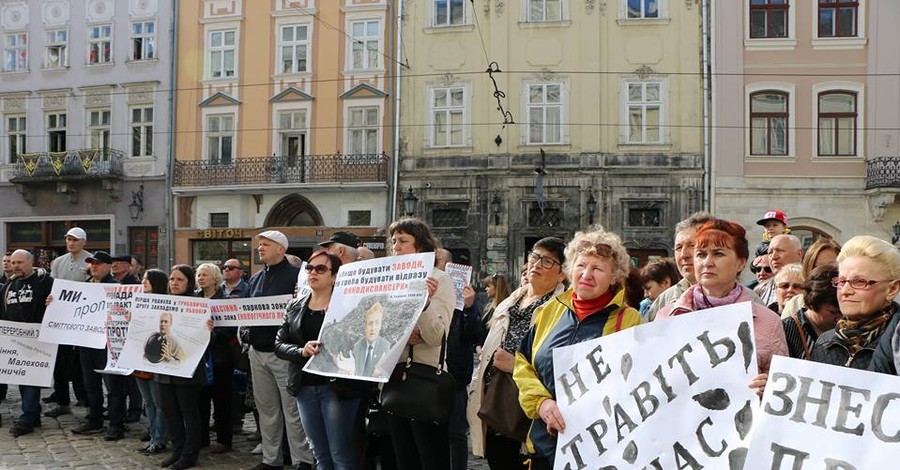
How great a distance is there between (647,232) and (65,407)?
17.3 metres

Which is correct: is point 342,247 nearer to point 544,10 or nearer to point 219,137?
point 544,10

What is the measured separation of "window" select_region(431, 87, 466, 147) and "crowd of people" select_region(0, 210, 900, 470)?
53.6 ft

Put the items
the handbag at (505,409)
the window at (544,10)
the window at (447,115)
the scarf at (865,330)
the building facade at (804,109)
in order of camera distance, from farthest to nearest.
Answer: the window at (447,115)
the window at (544,10)
the building facade at (804,109)
the handbag at (505,409)
the scarf at (865,330)

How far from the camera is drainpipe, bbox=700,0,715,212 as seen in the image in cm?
2267

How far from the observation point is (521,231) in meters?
23.4

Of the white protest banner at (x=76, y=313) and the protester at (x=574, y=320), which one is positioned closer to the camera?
the protester at (x=574, y=320)

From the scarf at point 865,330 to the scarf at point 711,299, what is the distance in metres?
0.46

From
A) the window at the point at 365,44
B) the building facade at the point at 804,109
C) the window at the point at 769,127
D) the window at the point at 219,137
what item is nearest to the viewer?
the building facade at the point at 804,109

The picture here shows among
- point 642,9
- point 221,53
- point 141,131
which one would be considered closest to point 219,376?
point 642,9

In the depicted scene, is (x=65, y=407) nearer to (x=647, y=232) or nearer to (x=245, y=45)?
(x=647, y=232)

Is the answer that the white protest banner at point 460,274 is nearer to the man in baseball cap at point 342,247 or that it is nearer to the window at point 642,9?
the man in baseball cap at point 342,247

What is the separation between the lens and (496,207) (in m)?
23.4

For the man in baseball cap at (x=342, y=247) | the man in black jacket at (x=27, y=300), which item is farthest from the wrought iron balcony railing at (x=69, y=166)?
the man in baseball cap at (x=342, y=247)

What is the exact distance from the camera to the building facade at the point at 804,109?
2217 centimetres
